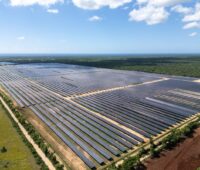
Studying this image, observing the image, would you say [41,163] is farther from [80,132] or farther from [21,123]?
[21,123]

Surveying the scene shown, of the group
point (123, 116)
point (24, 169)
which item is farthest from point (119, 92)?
point (24, 169)

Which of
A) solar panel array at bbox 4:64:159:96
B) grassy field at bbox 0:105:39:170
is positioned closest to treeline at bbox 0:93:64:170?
grassy field at bbox 0:105:39:170

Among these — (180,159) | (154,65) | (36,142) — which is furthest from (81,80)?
(154,65)

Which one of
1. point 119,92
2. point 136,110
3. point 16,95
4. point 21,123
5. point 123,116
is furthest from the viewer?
point 119,92

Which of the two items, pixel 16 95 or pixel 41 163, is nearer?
pixel 41 163

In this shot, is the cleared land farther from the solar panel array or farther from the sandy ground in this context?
the sandy ground

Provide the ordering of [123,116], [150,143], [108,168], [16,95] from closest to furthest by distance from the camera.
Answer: [108,168], [150,143], [123,116], [16,95]

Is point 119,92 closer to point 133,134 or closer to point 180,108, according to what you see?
point 180,108
